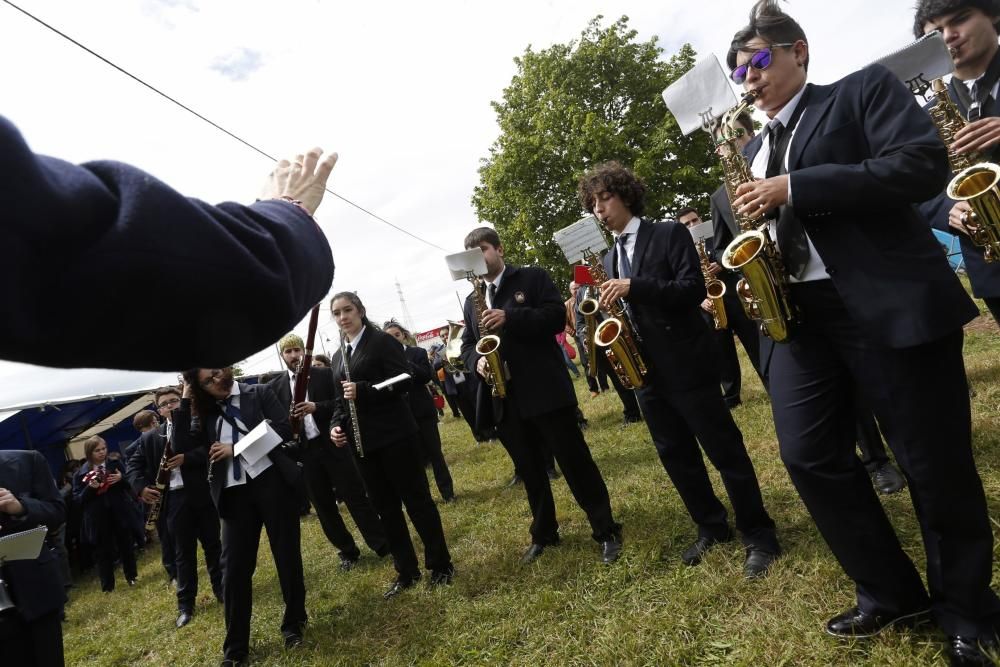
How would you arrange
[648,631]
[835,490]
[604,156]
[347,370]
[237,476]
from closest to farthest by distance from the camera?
[835,490]
[648,631]
[237,476]
[347,370]
[604,156]

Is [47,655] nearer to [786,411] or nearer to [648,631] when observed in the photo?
[648,631]

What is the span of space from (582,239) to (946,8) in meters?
2.99

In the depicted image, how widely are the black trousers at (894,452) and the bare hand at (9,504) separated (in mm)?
4636

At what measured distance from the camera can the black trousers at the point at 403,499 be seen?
498 cm

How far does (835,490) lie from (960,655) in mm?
686

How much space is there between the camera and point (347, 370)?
5.24 metres

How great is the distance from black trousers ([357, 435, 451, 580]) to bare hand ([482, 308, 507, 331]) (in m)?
1.35

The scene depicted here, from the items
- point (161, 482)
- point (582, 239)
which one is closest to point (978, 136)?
point (582, 239)

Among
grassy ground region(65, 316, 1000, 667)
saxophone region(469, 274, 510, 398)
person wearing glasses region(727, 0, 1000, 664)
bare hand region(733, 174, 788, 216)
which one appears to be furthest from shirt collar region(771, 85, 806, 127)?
saxophone region(469, 274, 510, 398)

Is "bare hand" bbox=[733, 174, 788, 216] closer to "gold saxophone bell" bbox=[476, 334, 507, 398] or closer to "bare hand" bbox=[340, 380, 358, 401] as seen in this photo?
"gold saxophone bell" bbox=[476, 334, 507, 398]

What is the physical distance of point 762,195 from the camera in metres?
2.34

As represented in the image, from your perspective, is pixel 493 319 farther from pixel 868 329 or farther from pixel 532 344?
pixel 868 329

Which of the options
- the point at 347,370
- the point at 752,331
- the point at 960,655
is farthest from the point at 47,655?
the point at 752,331

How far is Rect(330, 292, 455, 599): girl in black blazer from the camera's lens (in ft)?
16.3
